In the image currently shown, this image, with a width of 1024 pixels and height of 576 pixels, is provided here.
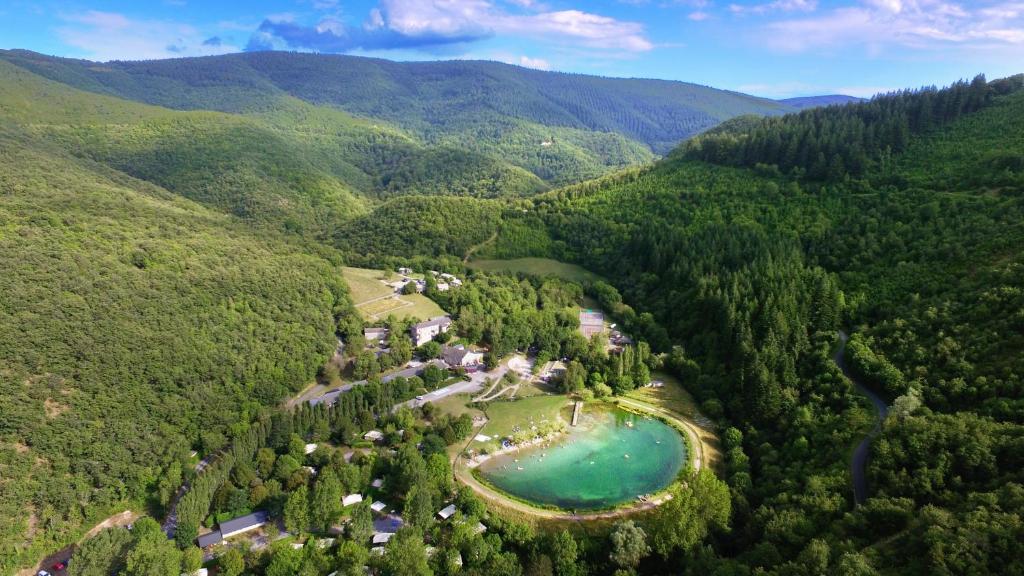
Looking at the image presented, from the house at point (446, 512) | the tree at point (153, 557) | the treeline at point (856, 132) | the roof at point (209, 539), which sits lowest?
the roof at point (209, 539)

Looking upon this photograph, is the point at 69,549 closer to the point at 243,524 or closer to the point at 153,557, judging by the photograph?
the point at 153,557

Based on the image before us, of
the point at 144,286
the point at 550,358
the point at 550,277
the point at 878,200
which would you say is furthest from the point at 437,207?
the point at 878,200

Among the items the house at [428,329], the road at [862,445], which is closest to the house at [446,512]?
the road at [862,445]

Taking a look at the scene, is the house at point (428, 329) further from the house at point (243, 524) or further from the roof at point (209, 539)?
the roof at point (209, 539)

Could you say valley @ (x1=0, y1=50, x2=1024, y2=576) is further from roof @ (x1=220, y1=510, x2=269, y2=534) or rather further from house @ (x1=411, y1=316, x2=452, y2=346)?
house @ (x1=411, y1=316, x2=452, y2=346)

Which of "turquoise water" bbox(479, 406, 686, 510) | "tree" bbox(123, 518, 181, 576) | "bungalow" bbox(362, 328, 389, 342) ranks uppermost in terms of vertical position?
"bungalow" bbox(362, 328, 389, 342)

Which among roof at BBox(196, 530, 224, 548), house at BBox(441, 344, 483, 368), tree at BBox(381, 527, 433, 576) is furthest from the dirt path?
house at BBox(441, 344, 483, 368)

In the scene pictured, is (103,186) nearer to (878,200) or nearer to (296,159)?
(296,159)
